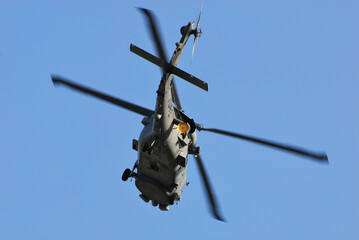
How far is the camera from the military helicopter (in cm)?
1655

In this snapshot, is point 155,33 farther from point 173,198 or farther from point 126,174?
point 173,198

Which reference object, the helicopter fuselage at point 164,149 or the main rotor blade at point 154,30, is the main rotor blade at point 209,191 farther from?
the main rotor blade at point 154,30

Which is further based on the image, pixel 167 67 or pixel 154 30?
pixel 167 67

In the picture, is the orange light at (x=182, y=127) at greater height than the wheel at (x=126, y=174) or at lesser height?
greater

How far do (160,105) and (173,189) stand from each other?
12.6 ft

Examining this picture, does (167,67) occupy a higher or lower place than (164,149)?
higher

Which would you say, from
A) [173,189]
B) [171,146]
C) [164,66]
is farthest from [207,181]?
[164,66]

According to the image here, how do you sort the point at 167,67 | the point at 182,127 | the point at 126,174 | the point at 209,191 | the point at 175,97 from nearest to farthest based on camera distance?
1. the point at 167,67
2. the point at 182,127
3. the point at 175,97
4. the point at 126,174
5. the point at 209,191

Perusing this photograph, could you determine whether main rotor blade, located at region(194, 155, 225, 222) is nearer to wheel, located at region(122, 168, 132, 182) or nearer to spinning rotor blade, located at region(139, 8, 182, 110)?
wheel, located at region(122, 168, 132, 182)

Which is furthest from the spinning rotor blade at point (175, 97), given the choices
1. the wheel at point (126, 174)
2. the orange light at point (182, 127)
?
the wheel at point (126, 174)

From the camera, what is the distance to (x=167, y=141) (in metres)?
17.7

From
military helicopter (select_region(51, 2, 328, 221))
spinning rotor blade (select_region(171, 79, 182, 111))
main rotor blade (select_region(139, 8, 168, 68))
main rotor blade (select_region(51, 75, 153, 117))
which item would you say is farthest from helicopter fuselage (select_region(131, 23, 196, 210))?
main rotor blade (select_region(139, 8, 168, 68))

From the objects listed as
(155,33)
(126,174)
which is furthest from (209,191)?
(155,33)

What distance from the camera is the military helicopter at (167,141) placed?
1655 centimetres
